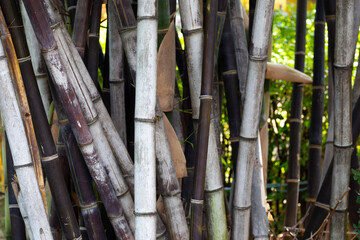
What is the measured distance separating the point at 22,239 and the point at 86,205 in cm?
26

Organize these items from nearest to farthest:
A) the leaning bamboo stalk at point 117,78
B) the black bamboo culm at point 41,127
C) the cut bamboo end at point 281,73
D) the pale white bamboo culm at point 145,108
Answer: the pale white bamboo culm at point 145,108
the black bamboo culm at point 41,127
the leaning bamboo stalk at point 117,78
the cut bamboo end at point 281,73

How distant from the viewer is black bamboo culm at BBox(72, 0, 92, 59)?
1.00 metres

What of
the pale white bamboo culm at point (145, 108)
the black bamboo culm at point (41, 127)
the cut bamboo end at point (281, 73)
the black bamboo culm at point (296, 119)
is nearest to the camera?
the pale white bamboo culm at point (145, 108)

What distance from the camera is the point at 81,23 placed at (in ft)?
3.31

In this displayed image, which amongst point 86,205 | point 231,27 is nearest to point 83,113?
point 86,205

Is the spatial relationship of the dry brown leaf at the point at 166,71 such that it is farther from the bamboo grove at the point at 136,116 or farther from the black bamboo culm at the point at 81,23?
the black bamboo culm at the point at 81,23

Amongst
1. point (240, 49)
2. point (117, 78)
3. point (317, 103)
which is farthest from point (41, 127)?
point (317, 103)

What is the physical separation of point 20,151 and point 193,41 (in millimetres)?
413

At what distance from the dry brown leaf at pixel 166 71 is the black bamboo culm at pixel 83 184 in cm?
21

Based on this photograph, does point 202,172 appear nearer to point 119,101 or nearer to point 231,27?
point 119,101

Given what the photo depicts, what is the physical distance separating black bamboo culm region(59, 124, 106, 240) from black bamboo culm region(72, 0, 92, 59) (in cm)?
17

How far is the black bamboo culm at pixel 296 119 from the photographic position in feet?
5.67

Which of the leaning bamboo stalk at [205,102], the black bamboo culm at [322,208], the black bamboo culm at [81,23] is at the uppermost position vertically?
the black bamboo culm at [81,23]

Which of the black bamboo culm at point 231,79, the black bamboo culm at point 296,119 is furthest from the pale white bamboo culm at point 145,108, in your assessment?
the black bamboo culm at point 296,119
